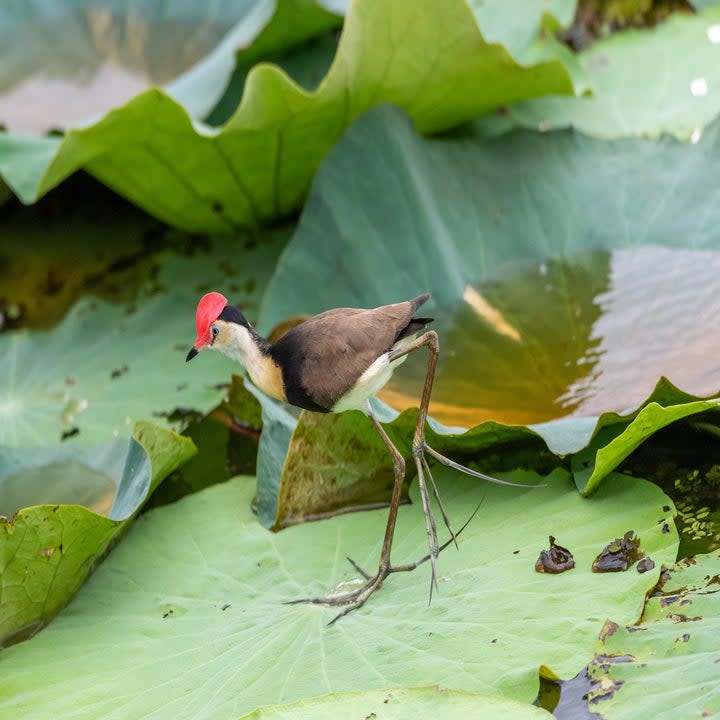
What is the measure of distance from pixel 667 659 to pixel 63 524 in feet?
3.61

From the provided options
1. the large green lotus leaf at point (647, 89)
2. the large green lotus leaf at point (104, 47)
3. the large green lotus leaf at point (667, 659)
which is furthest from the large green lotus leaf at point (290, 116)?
the large green lotus leaf at point (667, 659)

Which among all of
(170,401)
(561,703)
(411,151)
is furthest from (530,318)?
(561,703)

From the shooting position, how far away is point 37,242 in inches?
137

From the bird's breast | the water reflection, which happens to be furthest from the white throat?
the water reflection

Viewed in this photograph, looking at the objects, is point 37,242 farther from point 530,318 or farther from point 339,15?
point 530,318

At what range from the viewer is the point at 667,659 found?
1.67 meters

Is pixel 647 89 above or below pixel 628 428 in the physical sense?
A: above

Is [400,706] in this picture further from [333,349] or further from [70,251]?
[70,251]

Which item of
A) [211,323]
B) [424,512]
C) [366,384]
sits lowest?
[424,512]

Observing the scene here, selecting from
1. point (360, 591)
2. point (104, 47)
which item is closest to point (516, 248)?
point (360, 591)

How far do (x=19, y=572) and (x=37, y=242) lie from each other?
63.0 inches

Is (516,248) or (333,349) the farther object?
(516,248)

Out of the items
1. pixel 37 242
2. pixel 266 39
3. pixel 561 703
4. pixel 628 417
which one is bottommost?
pixel 561 703

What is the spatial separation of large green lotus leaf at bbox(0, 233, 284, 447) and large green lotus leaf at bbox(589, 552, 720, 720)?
129 cm
